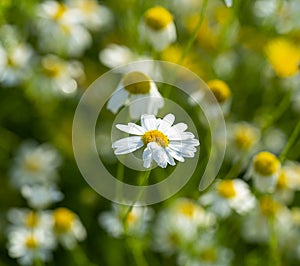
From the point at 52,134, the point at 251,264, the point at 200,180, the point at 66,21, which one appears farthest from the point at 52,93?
the point at 251,264

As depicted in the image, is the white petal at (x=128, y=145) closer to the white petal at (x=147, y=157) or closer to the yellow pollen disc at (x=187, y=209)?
the white petal at (x=147, y=157)

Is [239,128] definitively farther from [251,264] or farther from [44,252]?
[44,252]

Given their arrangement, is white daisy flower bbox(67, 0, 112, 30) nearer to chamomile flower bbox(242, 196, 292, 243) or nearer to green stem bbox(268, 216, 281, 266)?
chamomile flower bbox(242, 196, 292, 243)

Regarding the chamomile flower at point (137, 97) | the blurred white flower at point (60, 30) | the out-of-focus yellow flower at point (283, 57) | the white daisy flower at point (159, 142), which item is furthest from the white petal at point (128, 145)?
the blurred white flower at point (60, 30)

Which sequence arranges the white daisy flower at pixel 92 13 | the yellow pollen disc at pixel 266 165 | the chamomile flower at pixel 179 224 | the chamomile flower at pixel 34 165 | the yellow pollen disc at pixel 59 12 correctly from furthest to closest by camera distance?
the white daisy flower at pixel 92 13 < the yellow pollen disc at pixel 59 12 < the chamomile flower at pixel 34 165 < the chamomile flower at pixel 179 224 < the yellow pollen disc at pixel 266 165

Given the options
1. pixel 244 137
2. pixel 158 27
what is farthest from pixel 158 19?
pixel 244 137

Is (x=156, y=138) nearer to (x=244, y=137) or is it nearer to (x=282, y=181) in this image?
(x=282, y=181)
